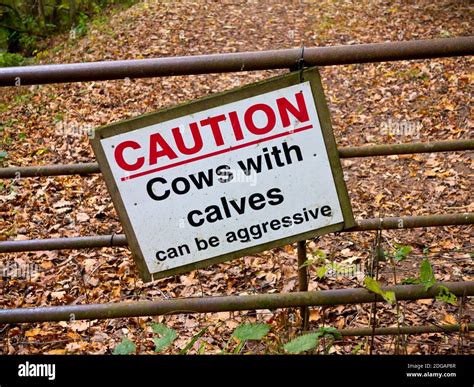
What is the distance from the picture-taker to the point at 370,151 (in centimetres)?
218

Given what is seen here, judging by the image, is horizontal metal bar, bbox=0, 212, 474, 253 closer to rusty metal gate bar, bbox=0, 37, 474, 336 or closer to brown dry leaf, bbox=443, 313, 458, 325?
rusty metal gate bar, bbox=0, 37, 474, 336

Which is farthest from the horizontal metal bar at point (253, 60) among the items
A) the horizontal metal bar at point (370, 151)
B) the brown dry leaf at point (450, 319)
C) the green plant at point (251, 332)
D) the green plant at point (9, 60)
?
the green plant at point (9, 60)

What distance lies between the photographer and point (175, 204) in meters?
2.06

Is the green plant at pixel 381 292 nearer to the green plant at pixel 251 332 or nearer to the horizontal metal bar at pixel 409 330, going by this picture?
the green plant at pixel 251 332

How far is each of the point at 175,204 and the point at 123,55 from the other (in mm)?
9846

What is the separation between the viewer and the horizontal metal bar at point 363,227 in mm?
2223

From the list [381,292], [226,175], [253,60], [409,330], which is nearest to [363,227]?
[381,292]

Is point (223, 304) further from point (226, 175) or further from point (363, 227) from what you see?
point (363, 227)

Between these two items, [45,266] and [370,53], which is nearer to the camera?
[370,53]

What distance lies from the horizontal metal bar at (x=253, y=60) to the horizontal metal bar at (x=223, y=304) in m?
0.99

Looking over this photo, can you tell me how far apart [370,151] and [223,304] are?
981 millimetres
